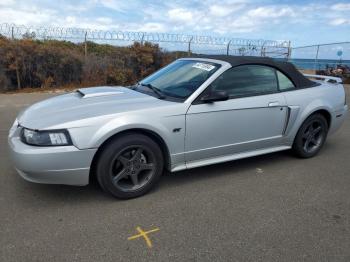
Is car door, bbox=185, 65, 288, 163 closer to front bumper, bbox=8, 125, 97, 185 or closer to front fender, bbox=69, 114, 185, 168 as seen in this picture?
front fender, bbox=69, 114, 185, 168

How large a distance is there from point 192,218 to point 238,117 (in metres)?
1.40

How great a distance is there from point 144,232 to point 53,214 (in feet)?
3.07

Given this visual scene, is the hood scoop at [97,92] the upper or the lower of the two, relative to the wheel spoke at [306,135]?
upper

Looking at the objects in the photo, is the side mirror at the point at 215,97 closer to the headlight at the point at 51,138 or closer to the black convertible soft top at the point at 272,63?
the black convertible soft top at the point at 272,63

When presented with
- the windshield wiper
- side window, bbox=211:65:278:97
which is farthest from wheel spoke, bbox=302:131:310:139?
the windshield wiper

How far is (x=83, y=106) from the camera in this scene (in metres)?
3.50

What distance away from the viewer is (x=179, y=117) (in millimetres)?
3557

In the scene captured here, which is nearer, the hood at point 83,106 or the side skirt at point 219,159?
the hood at point 83,106

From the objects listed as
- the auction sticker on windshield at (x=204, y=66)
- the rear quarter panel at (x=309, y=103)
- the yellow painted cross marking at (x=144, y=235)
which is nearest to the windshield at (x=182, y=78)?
the auction sticker on windshield at (x=204, y=66)

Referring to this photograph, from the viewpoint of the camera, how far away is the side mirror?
3664mm

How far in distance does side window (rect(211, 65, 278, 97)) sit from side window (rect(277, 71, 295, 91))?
0.09 meters

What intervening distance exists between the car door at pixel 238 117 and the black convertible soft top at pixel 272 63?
0.07 m

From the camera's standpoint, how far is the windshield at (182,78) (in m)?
3.87

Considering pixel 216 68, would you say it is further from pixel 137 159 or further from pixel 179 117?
pixel 137 159
